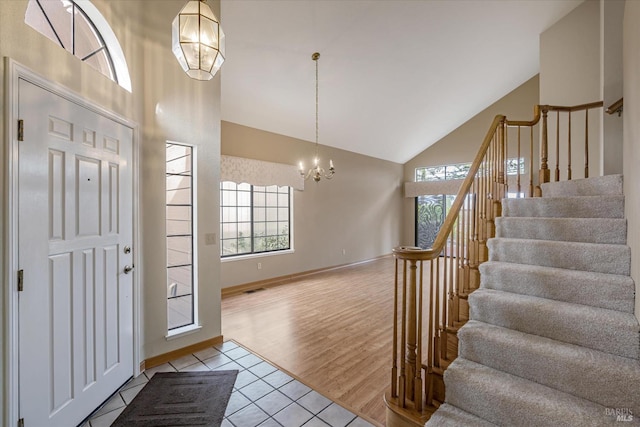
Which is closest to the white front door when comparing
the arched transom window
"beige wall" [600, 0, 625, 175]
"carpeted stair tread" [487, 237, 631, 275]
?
the arched transom window

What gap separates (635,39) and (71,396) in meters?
4.17

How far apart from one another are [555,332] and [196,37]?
2620 mm

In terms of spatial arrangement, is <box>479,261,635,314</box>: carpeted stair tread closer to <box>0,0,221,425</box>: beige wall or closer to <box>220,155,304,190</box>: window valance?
<box>0,0,221,425</box>: beige wall

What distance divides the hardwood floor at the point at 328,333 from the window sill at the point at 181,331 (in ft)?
1.59

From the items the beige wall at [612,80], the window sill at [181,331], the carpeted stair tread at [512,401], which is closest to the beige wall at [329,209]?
the window sill at [181,331]

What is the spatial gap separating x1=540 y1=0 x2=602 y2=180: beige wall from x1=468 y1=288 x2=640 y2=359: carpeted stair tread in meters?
3.13

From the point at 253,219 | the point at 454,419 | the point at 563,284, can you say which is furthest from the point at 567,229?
the point at 253,219

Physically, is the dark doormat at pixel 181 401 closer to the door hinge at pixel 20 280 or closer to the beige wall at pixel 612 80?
the door hinge at pixel 20 280

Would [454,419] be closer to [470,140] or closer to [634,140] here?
[634,140]

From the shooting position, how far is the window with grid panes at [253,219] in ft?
16.6

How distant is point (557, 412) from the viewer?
139 centimetres

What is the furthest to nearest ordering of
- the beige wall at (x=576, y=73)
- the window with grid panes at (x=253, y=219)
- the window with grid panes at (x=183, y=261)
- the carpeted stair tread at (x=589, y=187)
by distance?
the window with grid panes at (x=253, y=219) → the beige wall at (x=576, y=73) → the window with grid panes at (x=183, y=261) → the carpeted stair tread at (x=589, y=187)

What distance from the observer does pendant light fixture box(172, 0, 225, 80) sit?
1.46m

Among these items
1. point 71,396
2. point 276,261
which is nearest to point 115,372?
point 71,396
